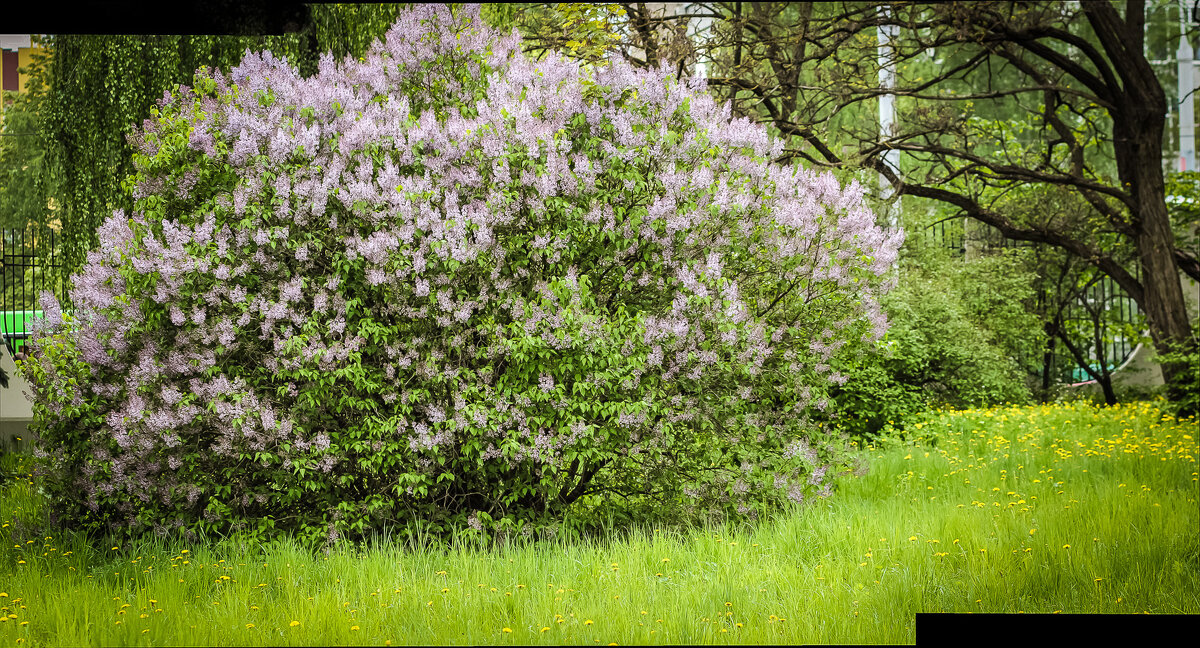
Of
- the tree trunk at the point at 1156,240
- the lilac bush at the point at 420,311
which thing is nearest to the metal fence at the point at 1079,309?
the tree trunk at the point at 1156,240

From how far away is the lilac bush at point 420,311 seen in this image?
460 cm

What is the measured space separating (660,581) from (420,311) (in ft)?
5.94

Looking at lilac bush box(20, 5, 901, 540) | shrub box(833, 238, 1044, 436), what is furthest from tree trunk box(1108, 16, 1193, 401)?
lilac bush box(20, 5, 901, 540)

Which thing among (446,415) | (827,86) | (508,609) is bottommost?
(508,609)

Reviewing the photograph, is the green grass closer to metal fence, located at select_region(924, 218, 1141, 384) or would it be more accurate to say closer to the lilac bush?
the lilac bush

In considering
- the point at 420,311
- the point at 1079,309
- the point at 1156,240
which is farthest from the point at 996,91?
the point at 420,311

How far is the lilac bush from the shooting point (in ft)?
15.1

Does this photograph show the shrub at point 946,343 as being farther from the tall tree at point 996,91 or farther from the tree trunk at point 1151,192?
the tree trunk at point 1151,192

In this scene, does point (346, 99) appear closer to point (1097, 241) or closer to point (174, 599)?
point (174, 599)

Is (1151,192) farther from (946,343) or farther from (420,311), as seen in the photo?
(420,311)

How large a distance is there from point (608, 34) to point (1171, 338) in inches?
257

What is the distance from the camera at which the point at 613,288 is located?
16.6 ft

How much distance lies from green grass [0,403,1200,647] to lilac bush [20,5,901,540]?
1.22ft

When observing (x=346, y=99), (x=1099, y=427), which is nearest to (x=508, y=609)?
(x=346, y=99)
